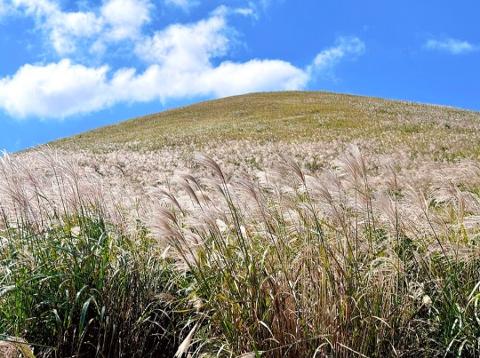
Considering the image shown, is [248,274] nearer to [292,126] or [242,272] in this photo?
[242,272]

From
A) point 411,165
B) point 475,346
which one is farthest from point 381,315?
point 411,165

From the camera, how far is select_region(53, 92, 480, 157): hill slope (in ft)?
87.8

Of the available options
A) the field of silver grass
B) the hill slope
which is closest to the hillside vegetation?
the field of silver grass

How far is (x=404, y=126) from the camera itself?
33.6 meters

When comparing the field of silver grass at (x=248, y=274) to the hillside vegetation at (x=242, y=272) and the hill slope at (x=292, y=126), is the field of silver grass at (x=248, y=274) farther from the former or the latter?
the hill slope at (x=292, y=126)

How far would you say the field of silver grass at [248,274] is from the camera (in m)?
4.05

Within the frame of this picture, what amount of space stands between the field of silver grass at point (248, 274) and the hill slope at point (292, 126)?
16.1 meters

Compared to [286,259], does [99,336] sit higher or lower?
lower

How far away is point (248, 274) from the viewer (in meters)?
4.20

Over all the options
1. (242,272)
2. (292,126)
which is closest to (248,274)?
(242,272)

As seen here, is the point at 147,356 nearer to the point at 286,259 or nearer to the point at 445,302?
the point at 286,259

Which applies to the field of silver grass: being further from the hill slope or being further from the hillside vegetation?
the hill slope

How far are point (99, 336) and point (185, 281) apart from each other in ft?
3.47

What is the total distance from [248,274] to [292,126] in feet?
118
